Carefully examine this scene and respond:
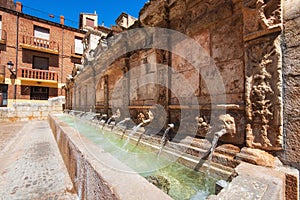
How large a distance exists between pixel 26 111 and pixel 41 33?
9.25 meters

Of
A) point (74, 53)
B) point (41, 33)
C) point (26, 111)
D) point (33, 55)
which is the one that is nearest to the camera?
point (26, 111)

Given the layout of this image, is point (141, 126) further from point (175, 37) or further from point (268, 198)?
point (268, 198)

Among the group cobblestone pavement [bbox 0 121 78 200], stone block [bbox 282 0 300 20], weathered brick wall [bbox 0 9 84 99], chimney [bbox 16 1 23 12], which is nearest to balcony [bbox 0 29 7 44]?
weathered brick wall [bbox 0 9 84 99]

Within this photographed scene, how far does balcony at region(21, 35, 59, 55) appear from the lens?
14.2 meters

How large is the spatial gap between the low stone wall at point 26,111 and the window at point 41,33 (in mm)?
7633

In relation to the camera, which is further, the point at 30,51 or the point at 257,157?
the point at 30,51

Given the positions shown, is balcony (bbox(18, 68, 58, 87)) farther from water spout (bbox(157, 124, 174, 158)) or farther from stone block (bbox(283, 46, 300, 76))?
stone block (bbox(283, 46, 300, 76))

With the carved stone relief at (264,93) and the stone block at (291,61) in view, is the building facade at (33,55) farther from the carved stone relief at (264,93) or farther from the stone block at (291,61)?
the stone block at (291,61)

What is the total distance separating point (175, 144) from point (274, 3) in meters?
2.16

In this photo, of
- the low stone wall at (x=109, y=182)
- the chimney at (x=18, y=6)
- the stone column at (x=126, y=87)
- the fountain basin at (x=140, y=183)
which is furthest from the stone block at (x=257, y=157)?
the chimney at (x=18, y=6)

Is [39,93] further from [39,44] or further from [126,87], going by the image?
[126,87]

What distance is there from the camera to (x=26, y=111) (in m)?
11.2

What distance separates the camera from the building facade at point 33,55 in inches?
529

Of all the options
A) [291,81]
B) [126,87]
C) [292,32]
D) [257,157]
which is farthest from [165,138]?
[292,32]
